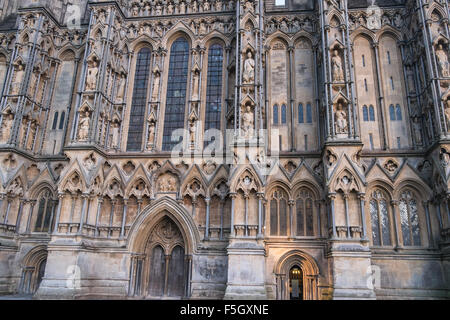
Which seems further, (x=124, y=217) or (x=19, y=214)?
(x=19, y=214)

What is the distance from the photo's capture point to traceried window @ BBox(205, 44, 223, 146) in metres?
19.4

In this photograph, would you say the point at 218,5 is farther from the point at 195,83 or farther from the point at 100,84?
the point at 100,84

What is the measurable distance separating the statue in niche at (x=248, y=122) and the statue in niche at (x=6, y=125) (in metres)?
12.9

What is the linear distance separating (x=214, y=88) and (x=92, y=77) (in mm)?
6808

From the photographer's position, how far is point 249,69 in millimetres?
18062

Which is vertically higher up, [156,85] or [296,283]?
[156,85]

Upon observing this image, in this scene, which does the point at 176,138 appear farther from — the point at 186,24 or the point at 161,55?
the point at 186,24

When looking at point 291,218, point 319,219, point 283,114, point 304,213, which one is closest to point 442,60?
point 283,114

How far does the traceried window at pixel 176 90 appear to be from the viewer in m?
19.6

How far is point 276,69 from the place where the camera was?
19.8m

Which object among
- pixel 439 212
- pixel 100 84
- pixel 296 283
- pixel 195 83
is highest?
pixel 195 83
